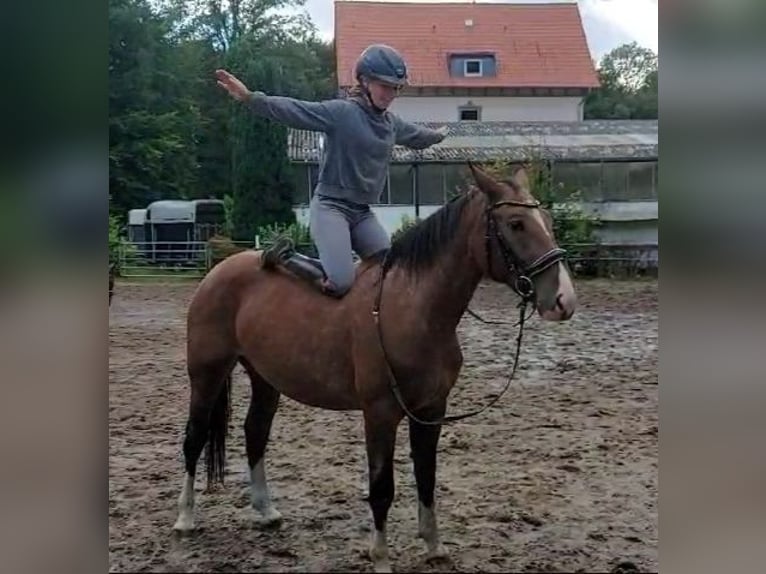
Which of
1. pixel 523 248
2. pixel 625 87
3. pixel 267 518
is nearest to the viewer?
pixel 523 248

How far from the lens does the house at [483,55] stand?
1.42m

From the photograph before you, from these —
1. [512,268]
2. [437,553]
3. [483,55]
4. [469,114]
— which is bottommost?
[437,553]

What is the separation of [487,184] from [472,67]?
25cm

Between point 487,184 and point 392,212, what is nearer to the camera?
point 487,184

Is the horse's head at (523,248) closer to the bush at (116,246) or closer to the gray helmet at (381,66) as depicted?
the gray helmet at (381,66)

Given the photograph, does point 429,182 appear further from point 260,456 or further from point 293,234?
point 260,456

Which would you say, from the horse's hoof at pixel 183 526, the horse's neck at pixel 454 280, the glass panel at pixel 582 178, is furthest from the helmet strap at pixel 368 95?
the horse's hoof at pixel 183 526

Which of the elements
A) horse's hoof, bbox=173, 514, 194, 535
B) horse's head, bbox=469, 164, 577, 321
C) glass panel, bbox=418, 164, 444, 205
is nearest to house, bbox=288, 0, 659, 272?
glass panel, bbox=418, 164, 444, 205

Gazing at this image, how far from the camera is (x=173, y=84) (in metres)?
1.41

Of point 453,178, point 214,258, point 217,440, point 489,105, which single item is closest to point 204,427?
point 217,440

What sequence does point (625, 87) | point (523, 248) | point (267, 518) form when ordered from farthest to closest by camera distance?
point (267, 518) → point (625, 87) → point (523, 248)

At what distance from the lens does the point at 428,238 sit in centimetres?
140

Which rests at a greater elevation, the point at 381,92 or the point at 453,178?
the point at 381,92
